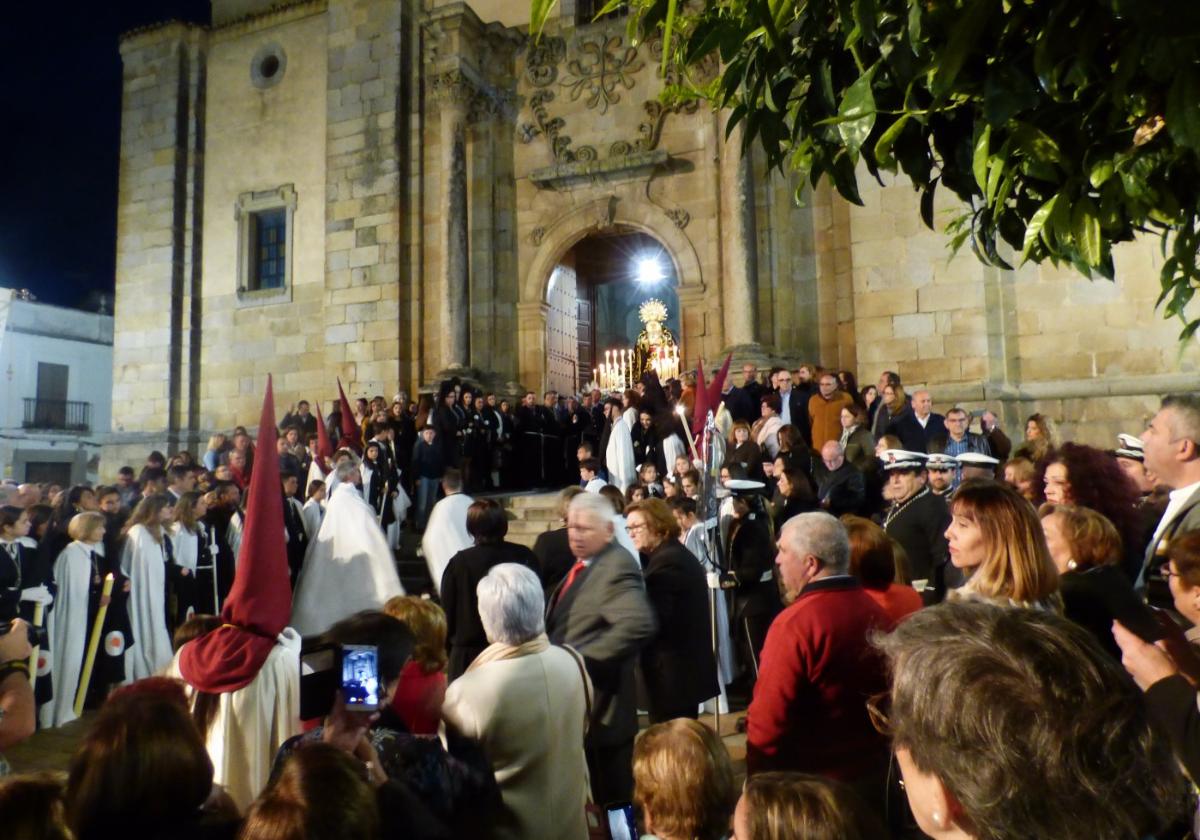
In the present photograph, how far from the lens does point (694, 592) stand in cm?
448

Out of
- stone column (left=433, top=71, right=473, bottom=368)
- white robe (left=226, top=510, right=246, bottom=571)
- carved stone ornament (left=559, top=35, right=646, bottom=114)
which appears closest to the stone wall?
stone column (left=433, top=71, right=473, bottom=368)

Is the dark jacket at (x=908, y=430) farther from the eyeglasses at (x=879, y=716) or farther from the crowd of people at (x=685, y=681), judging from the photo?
the eyeglasses at (x=879, y=716)

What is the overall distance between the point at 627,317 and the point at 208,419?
16.1 m

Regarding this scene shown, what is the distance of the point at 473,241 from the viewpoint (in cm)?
1686

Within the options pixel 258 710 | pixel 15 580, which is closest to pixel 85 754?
pixel 258 710

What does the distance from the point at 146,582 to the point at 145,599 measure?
159 millimetres

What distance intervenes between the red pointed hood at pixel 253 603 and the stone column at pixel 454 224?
13189 millimetres

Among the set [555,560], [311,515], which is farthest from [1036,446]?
[311,515]

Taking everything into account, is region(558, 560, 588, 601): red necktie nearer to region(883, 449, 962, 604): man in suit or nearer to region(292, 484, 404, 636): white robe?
region(292, 484, 404, 636): white robe

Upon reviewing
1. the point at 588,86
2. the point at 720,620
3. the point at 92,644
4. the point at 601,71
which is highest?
the point at 601,71

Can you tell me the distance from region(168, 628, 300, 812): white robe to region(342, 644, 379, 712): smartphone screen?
0.94 meters

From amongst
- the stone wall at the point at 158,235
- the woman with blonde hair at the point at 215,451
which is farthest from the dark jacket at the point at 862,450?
the stone wall at the point at 158,235

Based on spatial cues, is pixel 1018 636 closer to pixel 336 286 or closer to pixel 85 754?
pixel 85 754

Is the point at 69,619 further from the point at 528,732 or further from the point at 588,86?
the point at 588,86
